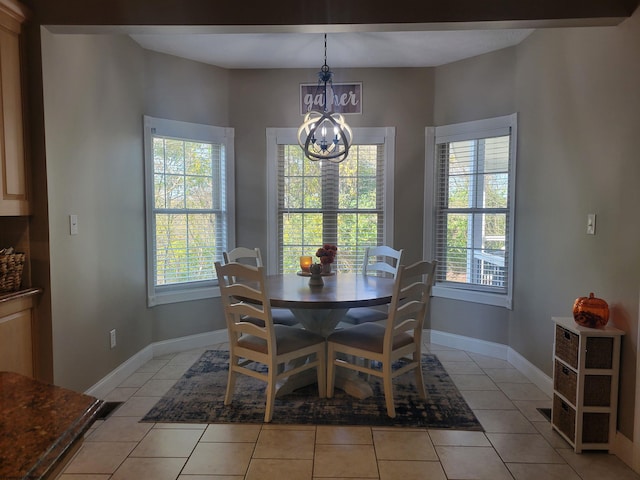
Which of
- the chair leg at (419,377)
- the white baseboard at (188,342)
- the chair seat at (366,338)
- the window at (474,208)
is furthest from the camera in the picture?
the white baseboard at (188,342)

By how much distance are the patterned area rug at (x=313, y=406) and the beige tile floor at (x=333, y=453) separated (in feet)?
0.28

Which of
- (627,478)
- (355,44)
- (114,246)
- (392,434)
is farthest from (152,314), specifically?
(627,478)

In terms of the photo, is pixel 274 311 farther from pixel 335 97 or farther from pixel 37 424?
pixel 37 424

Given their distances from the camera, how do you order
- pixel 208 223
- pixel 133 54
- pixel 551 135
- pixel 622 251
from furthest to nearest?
pixel 208 223, pixel 133 54, pixel 551 135, pixel 622 251

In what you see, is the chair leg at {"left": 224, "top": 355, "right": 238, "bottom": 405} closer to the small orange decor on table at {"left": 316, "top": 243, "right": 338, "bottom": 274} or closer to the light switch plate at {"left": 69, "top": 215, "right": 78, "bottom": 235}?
the small orange decor on table at {"left": 316, "top": 243, "right": 338, "bottom": 274}

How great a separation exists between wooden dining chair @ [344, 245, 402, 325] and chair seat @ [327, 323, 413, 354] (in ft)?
1.34

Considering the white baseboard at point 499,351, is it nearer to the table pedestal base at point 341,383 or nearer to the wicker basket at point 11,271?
the table pedestal base at point 341,383

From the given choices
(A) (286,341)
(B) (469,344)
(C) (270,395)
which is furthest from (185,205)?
(B) (469,344)

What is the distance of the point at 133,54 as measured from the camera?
3443 millimetres

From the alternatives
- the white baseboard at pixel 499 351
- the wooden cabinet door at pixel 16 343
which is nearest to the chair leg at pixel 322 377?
the white baseboard at pixel 499 351

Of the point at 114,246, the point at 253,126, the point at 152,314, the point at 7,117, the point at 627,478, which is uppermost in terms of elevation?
the point at 253,126

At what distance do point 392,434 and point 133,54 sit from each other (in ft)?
11.0

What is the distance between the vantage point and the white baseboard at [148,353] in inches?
116

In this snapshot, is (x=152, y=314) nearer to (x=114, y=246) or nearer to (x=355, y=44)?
(x=114, y=246)
